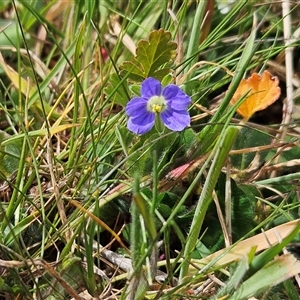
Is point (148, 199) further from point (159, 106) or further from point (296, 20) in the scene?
point (296, 20)

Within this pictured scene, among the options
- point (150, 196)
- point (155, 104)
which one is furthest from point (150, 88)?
point (150, 196)

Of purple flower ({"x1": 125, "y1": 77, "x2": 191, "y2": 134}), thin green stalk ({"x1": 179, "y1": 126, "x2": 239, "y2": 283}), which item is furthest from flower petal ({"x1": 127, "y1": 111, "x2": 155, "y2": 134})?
thin green stalk ({"x1": 179, "y1": 126, "x2": 239, "y2": 283})

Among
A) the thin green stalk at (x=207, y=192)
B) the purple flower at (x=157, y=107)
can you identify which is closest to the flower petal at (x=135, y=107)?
the purple flower at (x=157, y=107)

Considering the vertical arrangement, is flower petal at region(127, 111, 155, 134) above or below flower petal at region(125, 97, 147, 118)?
below

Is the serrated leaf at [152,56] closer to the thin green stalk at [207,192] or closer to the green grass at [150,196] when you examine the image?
the green grass at [150,196]

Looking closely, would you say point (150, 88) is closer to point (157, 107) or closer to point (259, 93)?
point (157, 107)

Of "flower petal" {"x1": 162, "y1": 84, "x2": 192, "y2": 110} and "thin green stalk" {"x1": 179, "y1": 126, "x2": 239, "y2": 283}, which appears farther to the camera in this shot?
"flower petal" {"x1": 162, "y1": 84, "x2": 192, "y2": 110}

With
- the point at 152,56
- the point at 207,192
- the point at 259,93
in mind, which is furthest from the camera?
the point at 259,93

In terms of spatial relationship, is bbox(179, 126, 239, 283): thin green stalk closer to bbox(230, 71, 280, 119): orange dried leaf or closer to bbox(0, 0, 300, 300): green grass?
bbox(0, 0, 300, 300): green grass

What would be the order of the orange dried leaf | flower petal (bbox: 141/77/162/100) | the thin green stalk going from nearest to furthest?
the thin green stalk, flower petal (bbox: 141/77/162/100), the orange dried leaf
